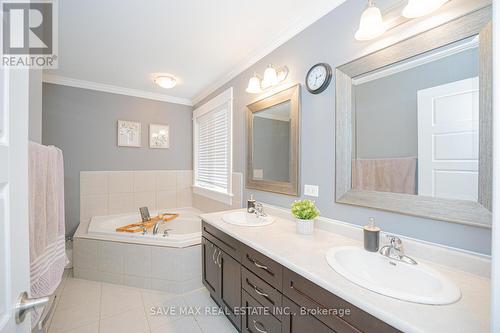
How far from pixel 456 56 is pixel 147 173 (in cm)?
369

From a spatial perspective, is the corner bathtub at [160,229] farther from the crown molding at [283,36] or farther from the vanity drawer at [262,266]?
the crown molding at [283,36]

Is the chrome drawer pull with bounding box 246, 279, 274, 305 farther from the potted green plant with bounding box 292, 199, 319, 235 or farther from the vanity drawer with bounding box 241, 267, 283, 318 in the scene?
the potted green plant with bounding box 292, 199, 319, 235

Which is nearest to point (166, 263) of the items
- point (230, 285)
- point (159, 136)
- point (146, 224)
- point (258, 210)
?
point (146, 224)

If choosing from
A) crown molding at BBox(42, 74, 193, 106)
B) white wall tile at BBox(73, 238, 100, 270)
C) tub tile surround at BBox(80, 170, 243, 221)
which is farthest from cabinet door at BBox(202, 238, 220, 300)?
crown molding at BBox(42, 74, 193, 106)

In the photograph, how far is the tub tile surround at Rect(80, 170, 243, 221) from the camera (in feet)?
9.82

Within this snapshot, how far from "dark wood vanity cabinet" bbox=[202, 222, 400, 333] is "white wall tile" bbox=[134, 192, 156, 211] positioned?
6.16 ft

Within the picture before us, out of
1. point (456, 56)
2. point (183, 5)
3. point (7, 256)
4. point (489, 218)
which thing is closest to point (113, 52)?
point (183, 5)

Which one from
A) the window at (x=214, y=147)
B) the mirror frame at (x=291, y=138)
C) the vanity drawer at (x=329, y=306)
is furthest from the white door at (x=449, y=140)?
the window at (x=214, y=147)

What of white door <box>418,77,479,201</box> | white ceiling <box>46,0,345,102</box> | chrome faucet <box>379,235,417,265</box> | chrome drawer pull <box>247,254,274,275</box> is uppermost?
white ceiling <box>46,0,345,102</box>

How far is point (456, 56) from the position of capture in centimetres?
99

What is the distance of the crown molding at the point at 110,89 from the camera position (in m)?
2.81

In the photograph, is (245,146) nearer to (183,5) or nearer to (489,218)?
(183,5)

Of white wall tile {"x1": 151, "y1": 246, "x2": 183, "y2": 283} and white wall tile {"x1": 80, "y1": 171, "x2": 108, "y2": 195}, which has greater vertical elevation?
white wall tile {"x1": 80, "y1": 171, "x2": 108, "y2": 195}

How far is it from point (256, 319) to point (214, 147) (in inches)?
89.7
